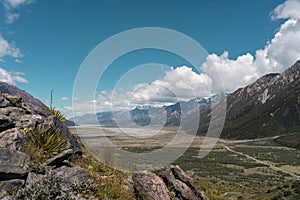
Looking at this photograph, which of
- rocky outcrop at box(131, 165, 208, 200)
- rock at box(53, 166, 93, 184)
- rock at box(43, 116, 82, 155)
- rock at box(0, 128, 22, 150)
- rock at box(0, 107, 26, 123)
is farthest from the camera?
rock at box(43, 116, 82, 155)

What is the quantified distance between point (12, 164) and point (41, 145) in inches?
88.7

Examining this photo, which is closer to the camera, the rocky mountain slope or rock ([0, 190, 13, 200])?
rock ([0, 190, 13, 200])

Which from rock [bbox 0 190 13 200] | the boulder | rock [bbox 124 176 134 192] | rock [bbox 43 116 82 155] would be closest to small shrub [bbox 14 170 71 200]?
rock [bbox 0 190 13 200]

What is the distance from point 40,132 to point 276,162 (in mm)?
129934

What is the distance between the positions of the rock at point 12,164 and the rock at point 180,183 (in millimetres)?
7173

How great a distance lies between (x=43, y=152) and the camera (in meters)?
10.6

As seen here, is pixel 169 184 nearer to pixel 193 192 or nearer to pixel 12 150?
pixel 193 192

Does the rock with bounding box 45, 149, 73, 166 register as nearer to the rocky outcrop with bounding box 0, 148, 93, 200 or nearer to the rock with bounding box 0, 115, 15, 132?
the rocky outcrop with bounding box 0, 148, 93, 200

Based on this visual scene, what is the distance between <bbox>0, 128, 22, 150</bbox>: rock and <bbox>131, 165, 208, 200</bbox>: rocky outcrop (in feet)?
16.1

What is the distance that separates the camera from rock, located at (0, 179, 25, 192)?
7859mm

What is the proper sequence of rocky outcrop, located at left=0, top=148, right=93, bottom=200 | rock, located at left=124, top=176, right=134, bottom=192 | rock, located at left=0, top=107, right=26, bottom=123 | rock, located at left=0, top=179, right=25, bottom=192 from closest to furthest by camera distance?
rocky outcrop, located at left=0, top=148, right=93, bottom=200, rock, located at left=0, top=179, right=25, bottom=192, rock, located at left=124, top=176, right=134, bottom=192, rock, located at left=0, top=107, right=26, bottom=123

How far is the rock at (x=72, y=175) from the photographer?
8.73m

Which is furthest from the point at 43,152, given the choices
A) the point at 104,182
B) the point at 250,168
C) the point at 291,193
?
the point at 250,168

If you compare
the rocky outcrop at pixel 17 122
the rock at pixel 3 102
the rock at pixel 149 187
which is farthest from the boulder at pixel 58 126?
the rock at pixel 149 187
